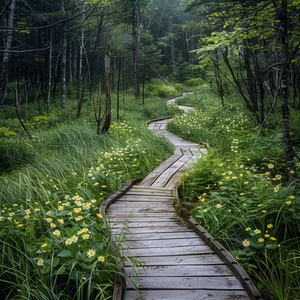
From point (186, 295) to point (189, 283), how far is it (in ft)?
0.50

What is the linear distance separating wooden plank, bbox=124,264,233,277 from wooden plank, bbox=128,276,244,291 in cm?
5

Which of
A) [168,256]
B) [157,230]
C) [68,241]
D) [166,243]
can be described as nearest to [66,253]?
[68,241]

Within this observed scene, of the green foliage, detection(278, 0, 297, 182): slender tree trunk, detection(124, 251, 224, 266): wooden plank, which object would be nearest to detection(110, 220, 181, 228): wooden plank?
detection(124, 251, 224, 266): wooden plank

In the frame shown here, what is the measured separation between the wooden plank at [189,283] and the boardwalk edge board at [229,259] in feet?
0.21

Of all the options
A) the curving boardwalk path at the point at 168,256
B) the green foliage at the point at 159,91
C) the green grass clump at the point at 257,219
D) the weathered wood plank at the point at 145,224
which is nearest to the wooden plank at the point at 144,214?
the curving boardwalk path at the point at 168,256

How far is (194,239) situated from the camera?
328 centimetres

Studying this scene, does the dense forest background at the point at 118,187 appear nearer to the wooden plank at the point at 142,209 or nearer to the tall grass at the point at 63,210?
the tall grass at the point at 63,210

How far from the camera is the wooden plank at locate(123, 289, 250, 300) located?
2.30 meters

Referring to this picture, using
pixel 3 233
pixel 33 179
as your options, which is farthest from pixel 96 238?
pixel 33 179

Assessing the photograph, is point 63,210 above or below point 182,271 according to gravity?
above

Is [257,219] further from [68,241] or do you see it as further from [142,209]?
[68,241]

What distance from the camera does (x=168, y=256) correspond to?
9.57ft

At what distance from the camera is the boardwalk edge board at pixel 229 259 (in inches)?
91.2

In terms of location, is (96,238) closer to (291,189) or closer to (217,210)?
(217,210)
